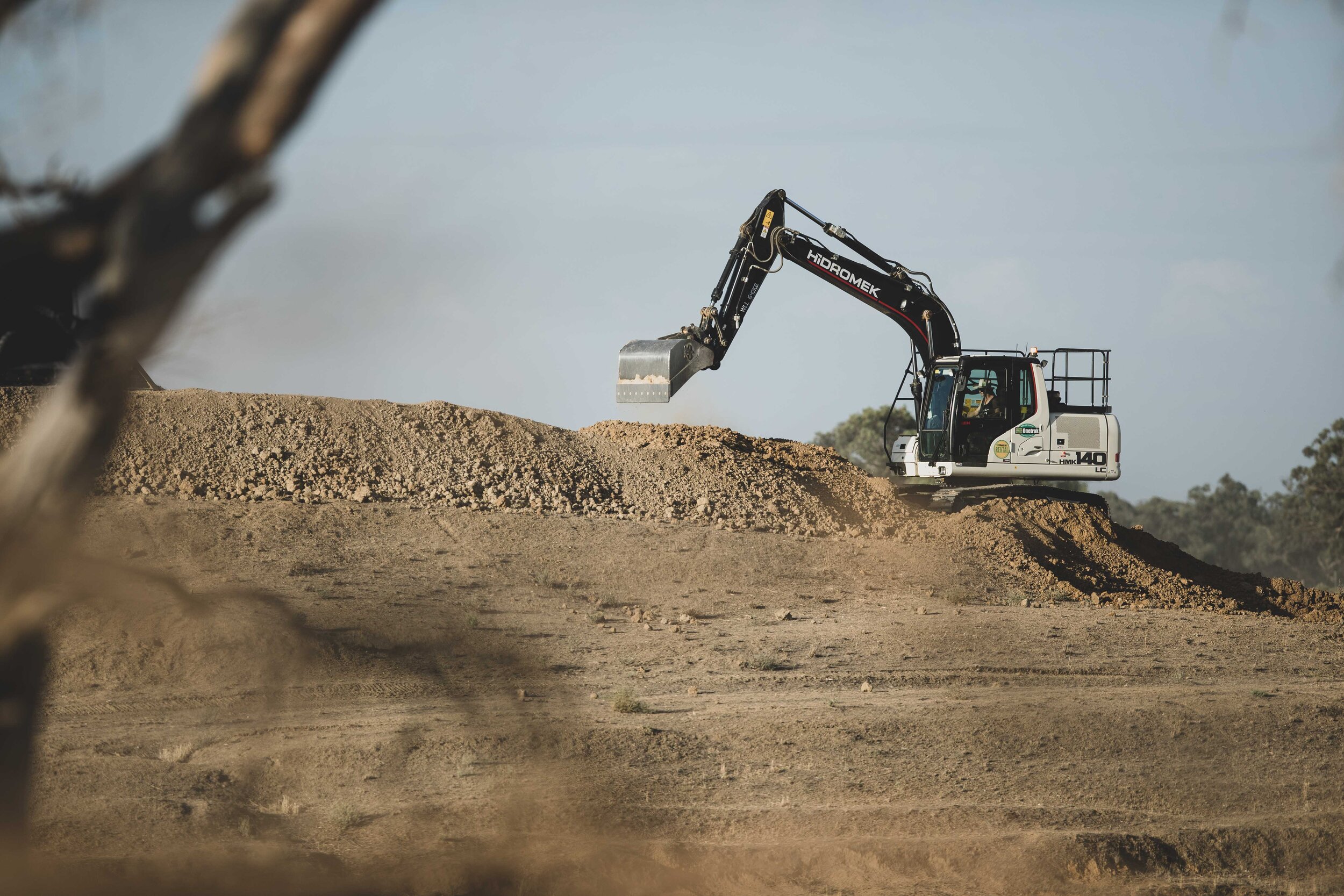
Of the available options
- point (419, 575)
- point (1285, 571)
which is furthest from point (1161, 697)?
point (1285, 571)

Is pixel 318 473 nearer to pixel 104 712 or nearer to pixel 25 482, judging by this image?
pixel 104 712

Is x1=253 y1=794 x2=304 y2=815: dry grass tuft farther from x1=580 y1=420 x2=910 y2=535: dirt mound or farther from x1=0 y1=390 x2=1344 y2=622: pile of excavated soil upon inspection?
x1=580 y1=420 x2=910 y2=535: dirt mound

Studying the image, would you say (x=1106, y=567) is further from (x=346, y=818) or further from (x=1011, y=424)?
(x=346, y=818)

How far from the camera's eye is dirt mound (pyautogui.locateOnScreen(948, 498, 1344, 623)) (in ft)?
58.7

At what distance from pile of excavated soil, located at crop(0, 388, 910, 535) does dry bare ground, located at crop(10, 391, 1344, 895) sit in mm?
82

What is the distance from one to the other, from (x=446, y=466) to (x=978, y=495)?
Result: 9734 mm

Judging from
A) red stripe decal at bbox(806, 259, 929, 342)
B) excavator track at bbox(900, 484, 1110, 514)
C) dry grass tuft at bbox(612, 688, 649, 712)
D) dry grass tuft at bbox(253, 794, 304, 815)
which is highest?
red stripe decal at bbox(806, 259, 929, 342)

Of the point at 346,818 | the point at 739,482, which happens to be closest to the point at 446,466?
the point at 739,482

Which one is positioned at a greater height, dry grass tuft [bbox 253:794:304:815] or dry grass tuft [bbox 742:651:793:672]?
dry grass tuft [bbox 742:651:793:672]

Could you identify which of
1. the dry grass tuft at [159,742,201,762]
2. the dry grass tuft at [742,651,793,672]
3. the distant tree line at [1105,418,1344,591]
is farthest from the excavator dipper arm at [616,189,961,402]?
the distant tree line at [1105,418,1344,591]

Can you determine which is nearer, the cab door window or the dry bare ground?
the dry bare ground

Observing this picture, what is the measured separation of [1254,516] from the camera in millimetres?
59094

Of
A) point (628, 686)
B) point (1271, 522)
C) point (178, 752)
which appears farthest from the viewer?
point (1271, 522)

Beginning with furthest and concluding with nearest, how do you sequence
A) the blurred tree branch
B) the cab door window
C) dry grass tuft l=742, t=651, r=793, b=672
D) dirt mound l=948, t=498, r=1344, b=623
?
the cab door window
dirt mound l=948, t=498, r=1344, b=623
dry grass tuft l=742, t=651, r=793, b=672
the blurred tree branch
